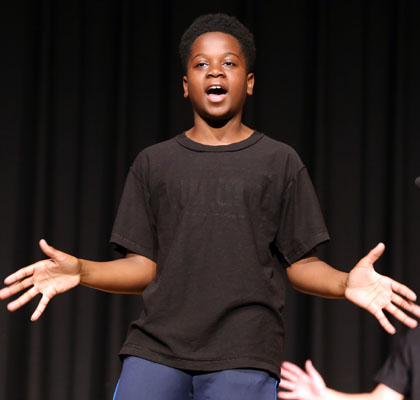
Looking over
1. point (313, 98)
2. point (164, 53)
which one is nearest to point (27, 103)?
point (164, 53)

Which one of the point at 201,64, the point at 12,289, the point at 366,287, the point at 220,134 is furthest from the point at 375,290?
the point at 12,289

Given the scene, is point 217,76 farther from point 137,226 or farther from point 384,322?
point 384,322

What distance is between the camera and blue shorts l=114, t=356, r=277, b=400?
1386 millimetres

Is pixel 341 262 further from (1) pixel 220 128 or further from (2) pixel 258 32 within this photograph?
(1) pixel 220 128

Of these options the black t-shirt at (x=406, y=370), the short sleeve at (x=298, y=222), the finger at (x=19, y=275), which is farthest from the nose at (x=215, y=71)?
the black t-shirt at (x=406, y=370)

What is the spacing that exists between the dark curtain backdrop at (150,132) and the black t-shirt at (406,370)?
1.77 meters

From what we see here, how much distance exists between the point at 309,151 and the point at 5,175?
1.41m

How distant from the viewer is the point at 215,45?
1.64m

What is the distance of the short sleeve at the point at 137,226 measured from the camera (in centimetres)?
165

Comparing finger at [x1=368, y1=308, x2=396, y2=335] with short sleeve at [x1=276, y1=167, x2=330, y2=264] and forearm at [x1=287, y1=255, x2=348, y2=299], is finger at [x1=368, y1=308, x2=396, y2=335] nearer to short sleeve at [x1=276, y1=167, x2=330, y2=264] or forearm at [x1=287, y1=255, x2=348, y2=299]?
forearm at [x1=287, y1=255, x2=348, y2=299]

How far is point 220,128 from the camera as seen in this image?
1650 mm

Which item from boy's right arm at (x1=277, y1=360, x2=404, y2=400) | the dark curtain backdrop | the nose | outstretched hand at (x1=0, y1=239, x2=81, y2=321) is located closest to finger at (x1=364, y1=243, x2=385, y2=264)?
boy's right arm at (x1=277, y1=360, x2=404, y2=400)

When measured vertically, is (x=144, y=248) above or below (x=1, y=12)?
below

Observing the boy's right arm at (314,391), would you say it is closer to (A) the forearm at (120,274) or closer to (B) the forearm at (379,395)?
(B) the forearm at (379,395)
